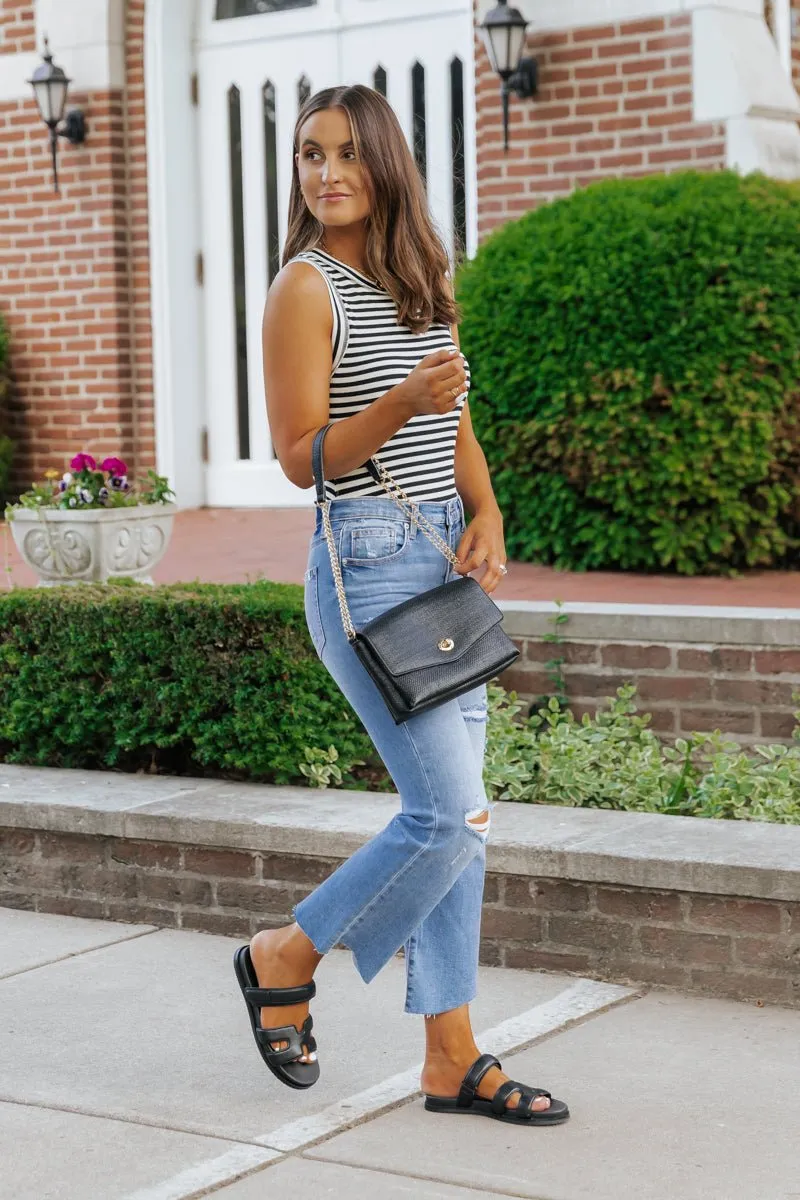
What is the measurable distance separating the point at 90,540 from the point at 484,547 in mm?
3475

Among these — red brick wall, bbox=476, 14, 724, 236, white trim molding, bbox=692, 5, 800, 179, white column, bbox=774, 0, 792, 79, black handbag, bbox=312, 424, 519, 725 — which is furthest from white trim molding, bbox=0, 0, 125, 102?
black handbag, bbox=312, 424, 519, 725

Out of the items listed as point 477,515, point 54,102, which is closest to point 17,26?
point 54,102

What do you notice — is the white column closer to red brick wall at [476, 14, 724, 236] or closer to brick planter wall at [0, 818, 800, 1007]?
red brick wall at [476, 14, 724, 236]

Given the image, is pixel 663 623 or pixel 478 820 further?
pixel 663 623

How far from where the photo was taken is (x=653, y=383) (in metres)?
6.52

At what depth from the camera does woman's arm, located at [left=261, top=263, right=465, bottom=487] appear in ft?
9.61

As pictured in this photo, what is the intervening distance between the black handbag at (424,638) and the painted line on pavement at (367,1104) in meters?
0.83

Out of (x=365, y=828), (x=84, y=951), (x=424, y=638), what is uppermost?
(x=424, y=638)

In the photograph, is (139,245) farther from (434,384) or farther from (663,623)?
(434,384)

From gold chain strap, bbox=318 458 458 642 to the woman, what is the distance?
1 centimetres

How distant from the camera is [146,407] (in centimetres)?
1032

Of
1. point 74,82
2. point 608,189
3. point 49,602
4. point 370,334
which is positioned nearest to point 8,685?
point 49,602

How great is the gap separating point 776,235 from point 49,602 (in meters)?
3.27

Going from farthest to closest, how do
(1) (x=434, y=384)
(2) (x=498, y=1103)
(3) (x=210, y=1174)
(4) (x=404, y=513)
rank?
(2) (x=498, y=1103), (4) (x=404, y=513), (3) (x=210, y=1174), (1) (x=434, y=384)
